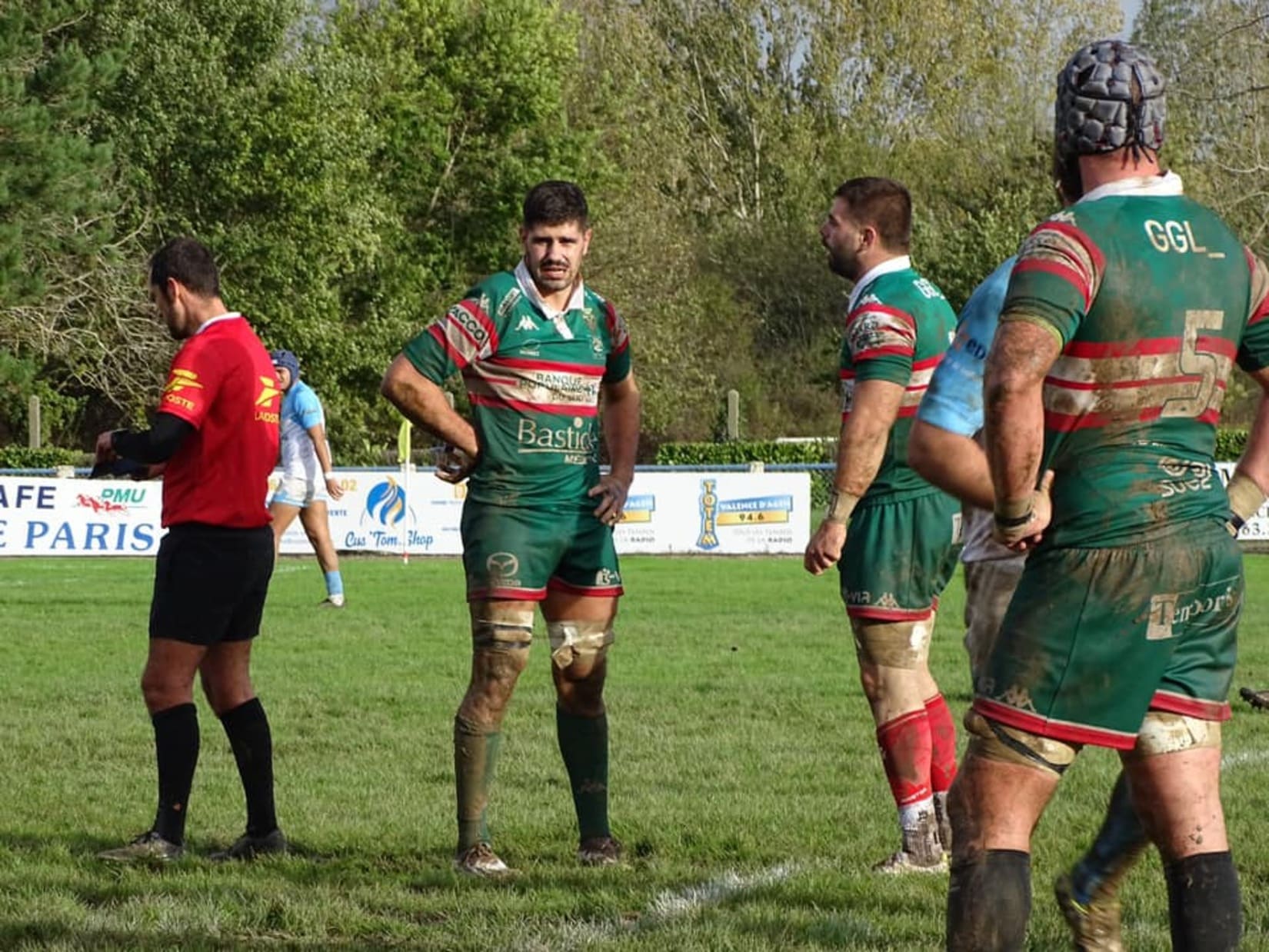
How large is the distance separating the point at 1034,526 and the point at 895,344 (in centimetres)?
251

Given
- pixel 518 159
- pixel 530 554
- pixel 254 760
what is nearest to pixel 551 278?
pixel 530 554

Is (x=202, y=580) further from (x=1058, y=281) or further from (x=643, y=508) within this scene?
(x=643, y=508)

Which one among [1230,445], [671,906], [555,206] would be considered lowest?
[671,906]

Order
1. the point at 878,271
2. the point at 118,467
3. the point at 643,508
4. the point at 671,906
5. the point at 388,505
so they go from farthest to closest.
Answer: the point at 643,508
the point at 388,505
the point at 118,467
the point at 878,271
the point at 671,906

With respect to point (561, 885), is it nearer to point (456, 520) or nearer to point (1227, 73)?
point (456, 520)

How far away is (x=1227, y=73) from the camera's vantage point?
40.9m

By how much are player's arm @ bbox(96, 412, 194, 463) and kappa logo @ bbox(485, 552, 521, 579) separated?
3.68 feet

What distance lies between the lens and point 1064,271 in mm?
3527

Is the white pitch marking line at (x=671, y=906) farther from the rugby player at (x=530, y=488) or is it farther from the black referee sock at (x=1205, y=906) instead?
the black referee sock at (x=1205, y=906)

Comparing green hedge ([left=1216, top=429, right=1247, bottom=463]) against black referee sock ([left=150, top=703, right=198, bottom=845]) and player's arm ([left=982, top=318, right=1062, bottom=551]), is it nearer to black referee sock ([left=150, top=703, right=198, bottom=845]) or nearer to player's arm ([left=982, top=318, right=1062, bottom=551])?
black referee sock ([left=150, top=703, right=198, bottom=845])

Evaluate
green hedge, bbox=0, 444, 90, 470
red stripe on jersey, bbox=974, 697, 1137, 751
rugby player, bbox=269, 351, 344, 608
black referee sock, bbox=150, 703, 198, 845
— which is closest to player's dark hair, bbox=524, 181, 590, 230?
black referee sock, bbox=150, 703, 198, 845

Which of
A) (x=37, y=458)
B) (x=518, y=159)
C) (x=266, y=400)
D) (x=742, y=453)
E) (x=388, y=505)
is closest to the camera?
(x=266, y=400)

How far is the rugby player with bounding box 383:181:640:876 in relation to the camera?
631cm

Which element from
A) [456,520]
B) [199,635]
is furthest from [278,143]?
[199,635]
